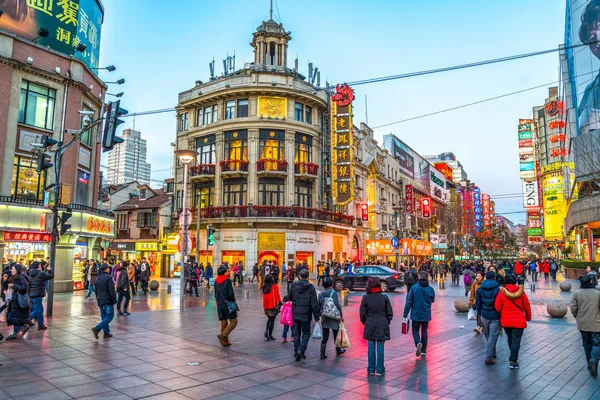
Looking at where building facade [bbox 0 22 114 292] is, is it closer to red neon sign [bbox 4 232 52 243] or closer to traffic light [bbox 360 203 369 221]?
red neon sign [bbox 4 232 52 243]

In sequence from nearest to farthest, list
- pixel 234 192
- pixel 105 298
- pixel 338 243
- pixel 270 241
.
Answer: pixel 105 298 < pixel 270 241 < pixel 234 192 < pixel 338 243

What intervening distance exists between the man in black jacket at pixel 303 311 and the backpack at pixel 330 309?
5.1 inches

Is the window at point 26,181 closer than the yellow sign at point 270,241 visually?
Yes

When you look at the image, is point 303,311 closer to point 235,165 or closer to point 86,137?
point 86,137

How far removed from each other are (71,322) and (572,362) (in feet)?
43.9

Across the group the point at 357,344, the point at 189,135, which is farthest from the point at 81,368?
the point at 189,135

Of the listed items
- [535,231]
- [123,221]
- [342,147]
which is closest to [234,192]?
[342,147]

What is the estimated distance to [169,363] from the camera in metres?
8.70

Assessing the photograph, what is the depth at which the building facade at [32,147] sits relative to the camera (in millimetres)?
22766

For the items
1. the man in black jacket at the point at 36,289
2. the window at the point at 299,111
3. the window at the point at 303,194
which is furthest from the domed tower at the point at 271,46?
the man in black jacket at the point at 36,289

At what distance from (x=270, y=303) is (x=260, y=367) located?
9.53 feet

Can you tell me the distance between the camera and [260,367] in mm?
8430

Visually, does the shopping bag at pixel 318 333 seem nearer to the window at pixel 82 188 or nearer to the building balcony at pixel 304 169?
the window at pixel 82 188

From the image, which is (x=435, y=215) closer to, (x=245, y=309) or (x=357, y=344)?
(x=245, y=309)
